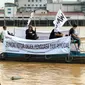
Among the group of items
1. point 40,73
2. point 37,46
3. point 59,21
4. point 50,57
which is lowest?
point 40,73

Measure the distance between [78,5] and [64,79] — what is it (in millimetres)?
95060

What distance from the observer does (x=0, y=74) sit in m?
10.9

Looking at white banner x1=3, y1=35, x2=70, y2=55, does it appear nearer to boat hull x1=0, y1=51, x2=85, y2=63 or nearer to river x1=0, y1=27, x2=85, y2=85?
boat hull x1=0, y1=51, x2=85, y2=63

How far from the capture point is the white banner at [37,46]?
1377cm

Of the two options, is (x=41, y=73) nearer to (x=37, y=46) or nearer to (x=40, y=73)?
(x=40, y=73)

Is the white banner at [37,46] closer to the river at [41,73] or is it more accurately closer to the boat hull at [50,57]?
the boat hull at [50,57]

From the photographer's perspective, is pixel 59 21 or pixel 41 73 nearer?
pixel 41 73

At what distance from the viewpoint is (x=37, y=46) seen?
14.0 meters

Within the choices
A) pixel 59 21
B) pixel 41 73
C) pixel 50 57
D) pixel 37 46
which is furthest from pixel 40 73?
pixel 59 21

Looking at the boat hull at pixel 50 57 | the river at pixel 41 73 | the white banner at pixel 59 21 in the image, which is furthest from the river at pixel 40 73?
the white banner at pixel 59 21

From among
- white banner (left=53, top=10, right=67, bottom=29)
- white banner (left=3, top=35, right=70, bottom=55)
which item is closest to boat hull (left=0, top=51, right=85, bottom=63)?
white banner (left=3, top=35, right=70, bottom=55)

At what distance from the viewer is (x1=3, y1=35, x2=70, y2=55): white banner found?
45.2ft

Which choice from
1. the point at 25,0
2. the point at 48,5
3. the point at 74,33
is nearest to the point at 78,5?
the point at 48,5

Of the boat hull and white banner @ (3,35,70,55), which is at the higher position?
white banner @ (3,35,70,55)
